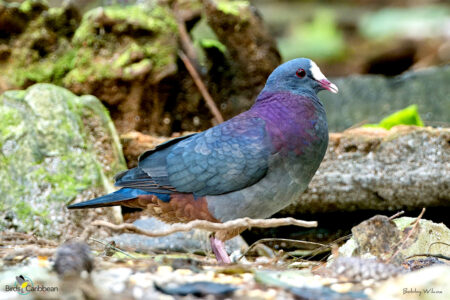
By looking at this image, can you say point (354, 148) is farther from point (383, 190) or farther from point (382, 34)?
point (382, 34)

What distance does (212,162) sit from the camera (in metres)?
3.60

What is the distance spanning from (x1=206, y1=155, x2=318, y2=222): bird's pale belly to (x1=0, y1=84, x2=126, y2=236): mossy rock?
1.15 meters

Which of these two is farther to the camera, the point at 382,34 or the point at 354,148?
the point at 382,34

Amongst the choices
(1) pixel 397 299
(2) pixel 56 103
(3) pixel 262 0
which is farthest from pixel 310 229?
(3) pixel 262 0

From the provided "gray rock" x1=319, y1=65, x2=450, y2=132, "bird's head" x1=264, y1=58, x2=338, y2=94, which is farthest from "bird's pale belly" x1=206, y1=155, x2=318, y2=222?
"gray rock" x1=319, y1=65, x2=450, y2=132

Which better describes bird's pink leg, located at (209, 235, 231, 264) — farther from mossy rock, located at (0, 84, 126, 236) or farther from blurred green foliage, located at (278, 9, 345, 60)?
blurred green foliage, located at (278, 9, 345, 60)

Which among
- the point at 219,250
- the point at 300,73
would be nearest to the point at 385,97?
the point at 300,73

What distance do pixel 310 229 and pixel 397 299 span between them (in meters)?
2.62

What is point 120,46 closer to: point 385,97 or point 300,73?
point 300,73

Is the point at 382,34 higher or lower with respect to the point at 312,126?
lower

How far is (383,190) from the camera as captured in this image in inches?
166

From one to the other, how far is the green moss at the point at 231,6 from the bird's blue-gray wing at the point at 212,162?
5.59 ft

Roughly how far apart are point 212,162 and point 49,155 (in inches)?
52.1

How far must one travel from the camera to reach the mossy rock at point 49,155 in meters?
4.14
